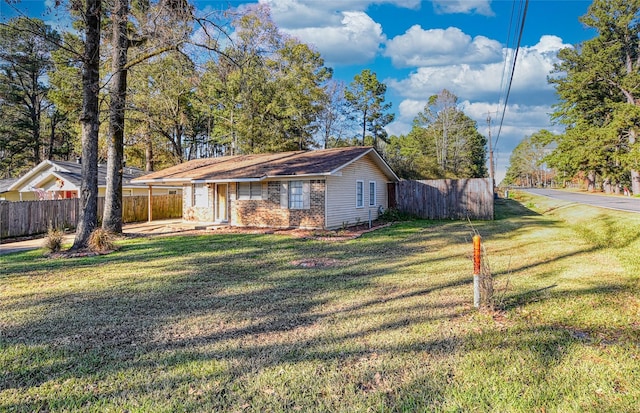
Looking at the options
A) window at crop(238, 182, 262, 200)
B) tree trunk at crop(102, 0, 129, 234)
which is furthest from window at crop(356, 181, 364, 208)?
tree trunk at crop(102, 0, 129, 234)

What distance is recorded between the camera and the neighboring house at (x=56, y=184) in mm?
21375

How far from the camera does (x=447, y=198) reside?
62.0 feet

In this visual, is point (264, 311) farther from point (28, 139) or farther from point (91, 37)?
point (28, 139)

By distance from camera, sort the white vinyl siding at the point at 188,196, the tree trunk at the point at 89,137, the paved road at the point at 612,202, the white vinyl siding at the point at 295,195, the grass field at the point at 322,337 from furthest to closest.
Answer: the white vinyl siding at the point at 188,196, the paved road at the point at 612,202, the white vinyl siding at the point at 295,195, the tree trunk at the point at 89,137, the grass field at the point at 322,337

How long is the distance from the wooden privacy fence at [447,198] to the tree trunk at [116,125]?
13.9m

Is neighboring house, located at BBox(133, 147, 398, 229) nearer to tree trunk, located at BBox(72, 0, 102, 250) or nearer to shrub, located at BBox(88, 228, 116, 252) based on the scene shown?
tree trunk, located at BBox(72, 0, 102, 250)

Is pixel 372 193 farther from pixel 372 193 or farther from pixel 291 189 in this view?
pixel 291 189

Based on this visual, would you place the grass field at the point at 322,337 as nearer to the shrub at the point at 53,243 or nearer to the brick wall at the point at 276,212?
the shrub at the point at 53,243

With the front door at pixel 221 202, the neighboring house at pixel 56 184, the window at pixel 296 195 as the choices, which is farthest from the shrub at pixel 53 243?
the neighboring house at pixel 56 184

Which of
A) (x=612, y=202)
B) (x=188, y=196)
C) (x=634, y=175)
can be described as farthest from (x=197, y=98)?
(x=634, y=175)

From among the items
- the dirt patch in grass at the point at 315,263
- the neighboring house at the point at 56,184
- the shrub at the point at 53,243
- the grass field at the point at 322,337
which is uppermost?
the neighboring house at the point at 56,184

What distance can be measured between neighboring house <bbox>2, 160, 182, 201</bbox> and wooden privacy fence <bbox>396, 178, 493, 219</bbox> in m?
15.8

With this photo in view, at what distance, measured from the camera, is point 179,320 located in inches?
179

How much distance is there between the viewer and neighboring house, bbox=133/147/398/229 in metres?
14.7
